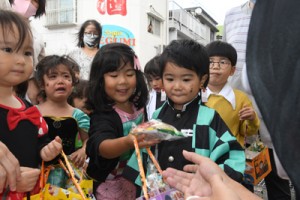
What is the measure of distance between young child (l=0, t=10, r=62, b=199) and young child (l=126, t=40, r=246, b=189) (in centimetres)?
57

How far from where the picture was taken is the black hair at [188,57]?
6.71 feet

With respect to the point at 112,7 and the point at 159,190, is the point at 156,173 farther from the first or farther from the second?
the point at 112,7

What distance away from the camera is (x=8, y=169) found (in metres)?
1.47

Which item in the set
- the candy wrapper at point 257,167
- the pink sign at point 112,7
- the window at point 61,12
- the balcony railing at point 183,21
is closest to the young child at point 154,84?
the candy wrapper at point 257,167

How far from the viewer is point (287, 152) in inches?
28.6

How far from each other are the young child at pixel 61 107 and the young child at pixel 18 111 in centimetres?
74

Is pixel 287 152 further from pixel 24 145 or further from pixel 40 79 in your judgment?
pixel 40 79

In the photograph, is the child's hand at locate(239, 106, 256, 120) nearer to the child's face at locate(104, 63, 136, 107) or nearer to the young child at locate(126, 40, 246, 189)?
the young child at locate(126, 40, 246, 189)

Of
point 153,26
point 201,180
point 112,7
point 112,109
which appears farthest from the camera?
point 153,26

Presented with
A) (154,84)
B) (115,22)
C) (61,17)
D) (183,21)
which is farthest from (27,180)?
(183,21)

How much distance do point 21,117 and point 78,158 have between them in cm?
87

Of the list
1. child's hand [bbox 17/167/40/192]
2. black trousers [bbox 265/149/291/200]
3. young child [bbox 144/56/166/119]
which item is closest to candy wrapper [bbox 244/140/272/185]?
black trousers [bbox 265/149/291/200]

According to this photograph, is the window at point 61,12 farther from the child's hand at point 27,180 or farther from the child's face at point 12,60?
the child's hand at point 27,180

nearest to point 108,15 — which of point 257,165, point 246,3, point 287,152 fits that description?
point 246,3
